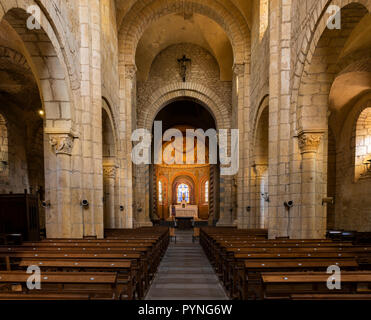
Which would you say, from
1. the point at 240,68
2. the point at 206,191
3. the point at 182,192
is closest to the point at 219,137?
the point at 240,68

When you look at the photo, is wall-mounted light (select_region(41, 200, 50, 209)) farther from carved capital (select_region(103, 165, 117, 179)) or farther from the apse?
the apse

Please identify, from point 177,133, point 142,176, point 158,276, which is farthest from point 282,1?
point 177,133

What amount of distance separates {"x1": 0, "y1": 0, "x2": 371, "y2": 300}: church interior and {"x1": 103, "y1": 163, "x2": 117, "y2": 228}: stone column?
0.21 feet

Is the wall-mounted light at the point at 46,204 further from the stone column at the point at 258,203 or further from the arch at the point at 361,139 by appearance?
the arch at the point at 361,139

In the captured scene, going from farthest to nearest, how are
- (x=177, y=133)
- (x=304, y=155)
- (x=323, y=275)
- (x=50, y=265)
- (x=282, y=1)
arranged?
(x=177, y=133) < (x=282, y=1) < (x=304, y=155) < (x=50, y=265) < (x=323, y=275)

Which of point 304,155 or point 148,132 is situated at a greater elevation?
point 148,132

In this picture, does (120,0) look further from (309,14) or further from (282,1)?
(309,14)

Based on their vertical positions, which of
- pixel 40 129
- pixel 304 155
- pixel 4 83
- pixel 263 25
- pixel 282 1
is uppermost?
pixel 263 25

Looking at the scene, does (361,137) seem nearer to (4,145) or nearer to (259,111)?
(259,111)

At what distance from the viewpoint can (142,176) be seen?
16.3 metres

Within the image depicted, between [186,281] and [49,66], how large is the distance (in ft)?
21.1

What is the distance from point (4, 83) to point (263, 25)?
11387 mm

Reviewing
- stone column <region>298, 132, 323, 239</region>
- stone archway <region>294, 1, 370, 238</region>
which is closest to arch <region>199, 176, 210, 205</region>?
stone archway <region>294, 1, 370, 238</region>

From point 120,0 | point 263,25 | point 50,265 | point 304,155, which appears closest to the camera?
point 50,265
